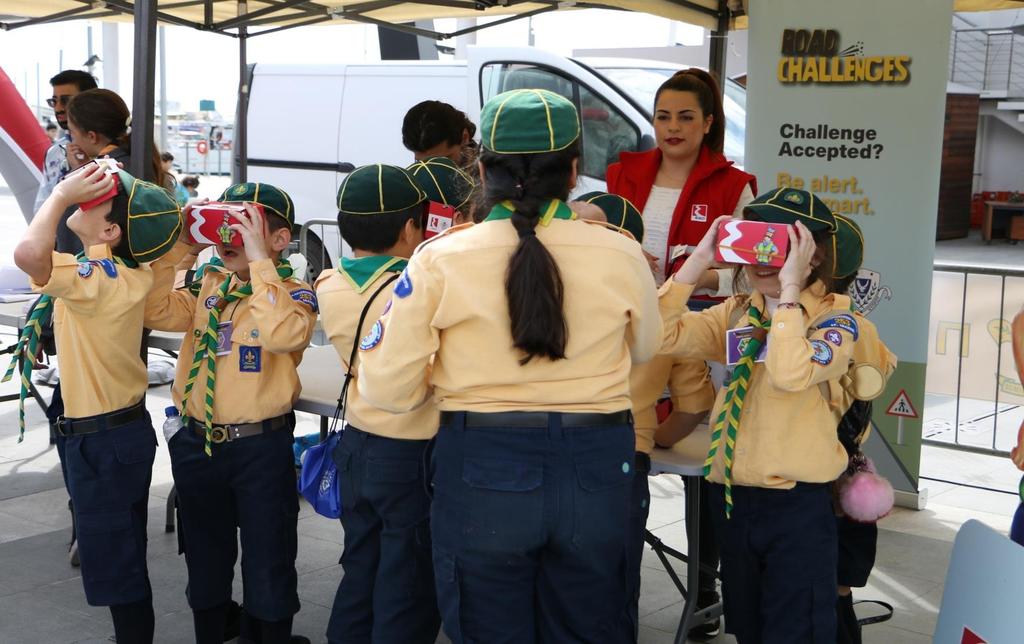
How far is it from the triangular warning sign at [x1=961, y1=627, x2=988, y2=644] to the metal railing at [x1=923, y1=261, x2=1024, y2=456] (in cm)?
425

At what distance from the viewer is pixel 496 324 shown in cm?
Result: 208

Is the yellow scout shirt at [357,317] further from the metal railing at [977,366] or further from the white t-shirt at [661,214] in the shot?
the metal railing at [977,366]

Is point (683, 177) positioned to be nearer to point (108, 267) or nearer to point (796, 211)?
point (796, 211)

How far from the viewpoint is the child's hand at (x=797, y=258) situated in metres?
2.47

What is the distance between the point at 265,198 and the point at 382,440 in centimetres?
84

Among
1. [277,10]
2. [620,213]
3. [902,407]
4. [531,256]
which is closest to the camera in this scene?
[531,256]

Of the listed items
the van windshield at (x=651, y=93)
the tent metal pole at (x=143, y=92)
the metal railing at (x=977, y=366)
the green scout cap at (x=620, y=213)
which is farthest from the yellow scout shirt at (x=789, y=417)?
the van windshield at (x=651, y=93)

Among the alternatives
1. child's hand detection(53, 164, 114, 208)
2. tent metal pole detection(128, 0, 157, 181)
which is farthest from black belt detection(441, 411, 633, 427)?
tent metal pole detection(128, 0, 157, 181)

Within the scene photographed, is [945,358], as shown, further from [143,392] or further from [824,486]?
[143,392]

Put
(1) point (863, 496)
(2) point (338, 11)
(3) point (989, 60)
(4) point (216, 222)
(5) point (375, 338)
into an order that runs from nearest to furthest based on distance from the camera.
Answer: (5) point (375, 338) → (1) point (863, 496) → (4) point (216, 222) → (2) point (338, 11) → (3) point (989, 60)

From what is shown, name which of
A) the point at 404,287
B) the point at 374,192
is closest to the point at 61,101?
the point at 374,192

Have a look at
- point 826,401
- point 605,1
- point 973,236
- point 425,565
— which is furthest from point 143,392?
point 973,236

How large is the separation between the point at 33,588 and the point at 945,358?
5080 mm

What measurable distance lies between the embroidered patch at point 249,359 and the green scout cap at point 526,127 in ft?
4.06
